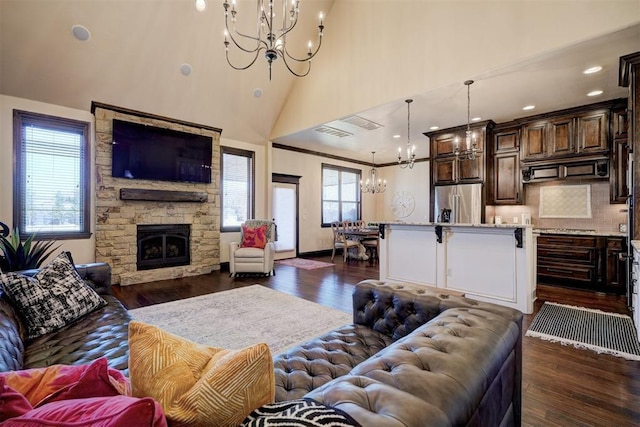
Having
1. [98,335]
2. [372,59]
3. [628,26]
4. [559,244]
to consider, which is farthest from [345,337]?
[559,244]

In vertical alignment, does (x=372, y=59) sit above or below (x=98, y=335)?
above

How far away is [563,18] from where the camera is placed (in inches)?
113

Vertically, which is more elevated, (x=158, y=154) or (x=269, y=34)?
Answer: (x=269, y=34)

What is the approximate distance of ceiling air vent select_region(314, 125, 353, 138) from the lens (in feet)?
19.2

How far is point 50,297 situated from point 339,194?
7.55 meters

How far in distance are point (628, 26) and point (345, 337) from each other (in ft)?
12.0

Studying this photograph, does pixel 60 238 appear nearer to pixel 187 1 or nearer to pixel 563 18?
pixel 187 1

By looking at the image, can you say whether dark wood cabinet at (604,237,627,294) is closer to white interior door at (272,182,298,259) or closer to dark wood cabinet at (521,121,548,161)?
dark wood cabinet at (521,121,548,161)

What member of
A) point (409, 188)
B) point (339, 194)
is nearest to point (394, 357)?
point (339, 194)

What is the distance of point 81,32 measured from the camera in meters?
3.81

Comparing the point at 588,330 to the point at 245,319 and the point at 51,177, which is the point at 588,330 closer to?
the point at 245,319

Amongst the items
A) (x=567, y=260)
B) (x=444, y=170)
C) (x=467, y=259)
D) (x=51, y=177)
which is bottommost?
(x=567, y=260)

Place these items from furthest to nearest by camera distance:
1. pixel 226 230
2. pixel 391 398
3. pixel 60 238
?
pixel 226 230 → pixel 60 238 → pixel 391 398

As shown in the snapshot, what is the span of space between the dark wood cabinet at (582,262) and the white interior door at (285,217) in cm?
522
